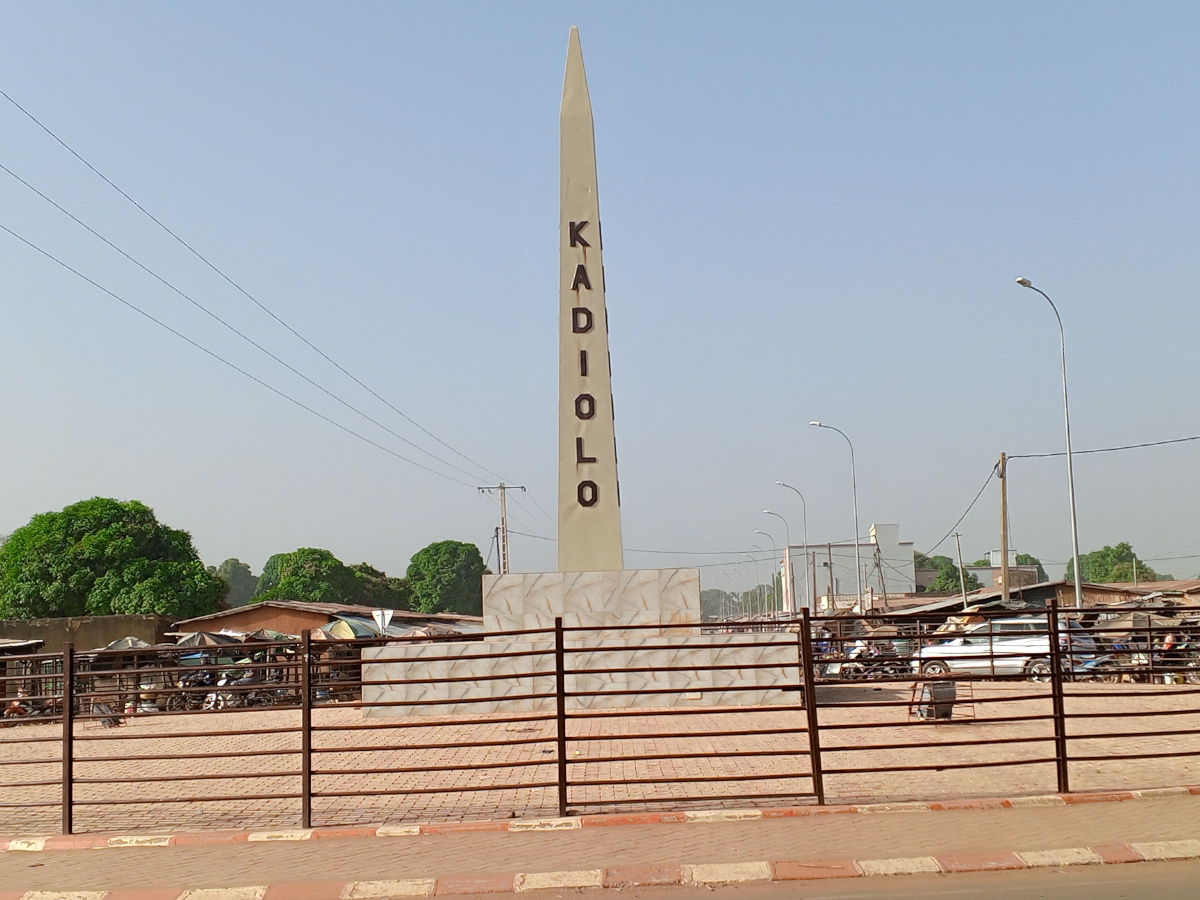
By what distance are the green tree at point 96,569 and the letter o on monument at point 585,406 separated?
3361 cm

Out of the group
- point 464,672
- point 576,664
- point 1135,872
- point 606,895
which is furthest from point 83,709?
point 1135,872

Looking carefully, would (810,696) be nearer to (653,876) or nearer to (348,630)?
(653,876)

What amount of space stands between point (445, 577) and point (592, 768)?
3327 inches

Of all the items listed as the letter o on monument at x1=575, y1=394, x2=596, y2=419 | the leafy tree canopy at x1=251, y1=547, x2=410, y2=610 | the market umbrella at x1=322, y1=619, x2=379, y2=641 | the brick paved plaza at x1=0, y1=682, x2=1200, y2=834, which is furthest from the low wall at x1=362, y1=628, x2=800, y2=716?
the leafy tree canopy at x1=251, y1=547, x2=410, y2=610

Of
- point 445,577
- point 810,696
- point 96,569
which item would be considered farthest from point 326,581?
point 810,696

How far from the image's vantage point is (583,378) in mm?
20938

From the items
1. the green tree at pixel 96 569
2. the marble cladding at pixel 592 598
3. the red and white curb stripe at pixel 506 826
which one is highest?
the green tree at pixel 96 569

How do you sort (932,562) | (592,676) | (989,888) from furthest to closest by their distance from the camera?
(932,562)
(592,676)
(989,888)

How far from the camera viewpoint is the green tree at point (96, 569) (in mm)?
49219

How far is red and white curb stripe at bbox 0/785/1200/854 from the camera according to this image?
9.31m

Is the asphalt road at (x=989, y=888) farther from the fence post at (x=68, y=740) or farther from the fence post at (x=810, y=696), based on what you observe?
the fence post at (x=68, y=740)

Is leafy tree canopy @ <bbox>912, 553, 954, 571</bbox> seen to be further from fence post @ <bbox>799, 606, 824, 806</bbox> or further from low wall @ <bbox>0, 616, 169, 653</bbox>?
fence post @ <bbox>799, 606, 824, 806</bbox>

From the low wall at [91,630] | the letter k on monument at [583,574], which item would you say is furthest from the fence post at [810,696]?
the low wall at [91,630]

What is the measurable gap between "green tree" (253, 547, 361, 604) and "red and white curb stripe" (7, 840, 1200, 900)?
2705 inches
